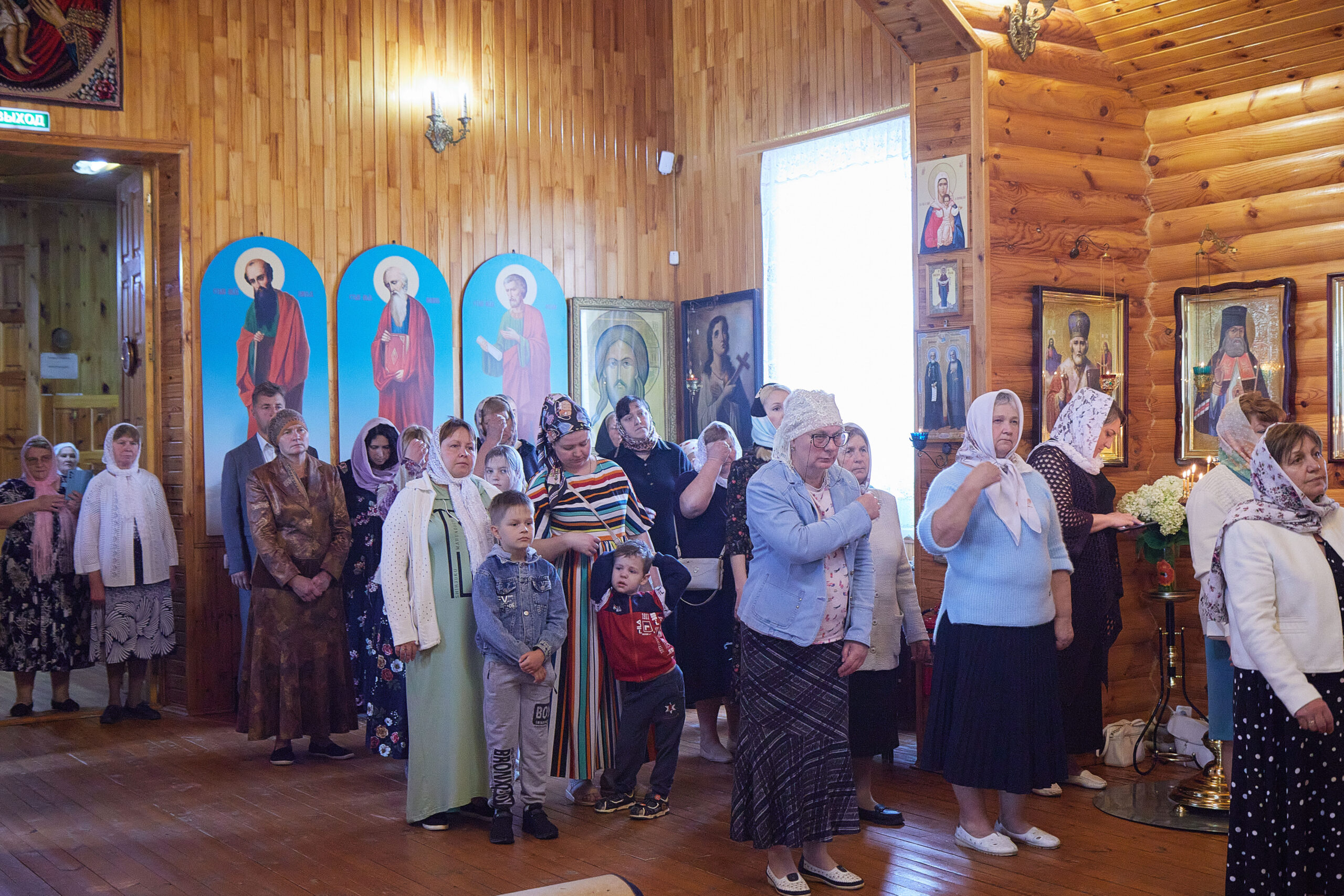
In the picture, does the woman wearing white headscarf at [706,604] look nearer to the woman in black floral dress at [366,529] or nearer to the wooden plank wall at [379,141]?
the woman in black floral dress at [366,529]

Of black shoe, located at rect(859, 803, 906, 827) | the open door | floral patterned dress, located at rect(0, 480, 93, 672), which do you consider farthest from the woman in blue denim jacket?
the open door

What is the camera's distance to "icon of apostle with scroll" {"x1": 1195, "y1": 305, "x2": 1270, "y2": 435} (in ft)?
19.3

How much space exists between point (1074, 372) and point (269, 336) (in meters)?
4.49

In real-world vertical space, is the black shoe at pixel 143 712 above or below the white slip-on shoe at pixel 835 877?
below

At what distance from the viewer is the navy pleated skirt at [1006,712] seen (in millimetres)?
4262

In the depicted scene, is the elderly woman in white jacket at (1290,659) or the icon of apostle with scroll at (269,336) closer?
the elderly woman in white jacket at (1290,659)

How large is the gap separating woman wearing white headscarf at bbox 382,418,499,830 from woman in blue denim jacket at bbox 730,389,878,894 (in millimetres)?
1274

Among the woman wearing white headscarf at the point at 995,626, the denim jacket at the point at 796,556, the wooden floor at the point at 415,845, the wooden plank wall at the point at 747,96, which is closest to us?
the denim jacket at the point at 796,556

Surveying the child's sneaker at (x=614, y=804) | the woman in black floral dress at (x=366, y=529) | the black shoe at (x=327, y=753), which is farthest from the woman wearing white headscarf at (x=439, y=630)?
the black shoe at (x=327, y=753)

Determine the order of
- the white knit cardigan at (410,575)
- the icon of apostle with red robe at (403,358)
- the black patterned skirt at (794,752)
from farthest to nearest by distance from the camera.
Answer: the icon of apostle with red robe at (403,358), the white knit cardigan at (410,575), the black patterned skirt at (794,752)

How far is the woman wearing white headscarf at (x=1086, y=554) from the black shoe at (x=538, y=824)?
6.63ft

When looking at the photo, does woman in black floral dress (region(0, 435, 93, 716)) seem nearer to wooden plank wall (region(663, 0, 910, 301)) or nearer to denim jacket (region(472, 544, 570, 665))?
denim jacket (region(472, 544, 570, 665))

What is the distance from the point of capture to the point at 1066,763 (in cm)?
436

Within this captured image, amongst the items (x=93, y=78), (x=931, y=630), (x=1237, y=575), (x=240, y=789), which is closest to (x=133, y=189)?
(x=93, y=78)
